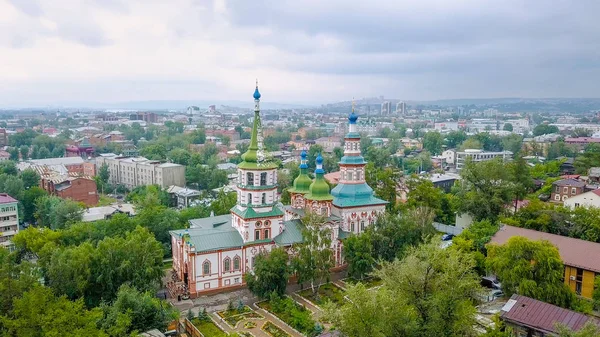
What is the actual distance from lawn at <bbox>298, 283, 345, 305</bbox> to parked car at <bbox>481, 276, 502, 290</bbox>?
962 centimetres

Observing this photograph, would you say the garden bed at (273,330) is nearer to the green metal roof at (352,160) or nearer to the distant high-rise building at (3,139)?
the green metal roof at (352,160)

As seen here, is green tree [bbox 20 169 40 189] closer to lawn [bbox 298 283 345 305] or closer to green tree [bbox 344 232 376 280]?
lawn [bbox 298 283 345 305]

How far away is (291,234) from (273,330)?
8909 millimetres

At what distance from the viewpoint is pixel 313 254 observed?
30.0 m

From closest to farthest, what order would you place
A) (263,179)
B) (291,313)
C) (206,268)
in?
(291,313)
(206,268)
(263,179)

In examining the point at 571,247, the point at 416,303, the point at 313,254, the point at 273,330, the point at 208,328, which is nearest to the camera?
the point at 416,303

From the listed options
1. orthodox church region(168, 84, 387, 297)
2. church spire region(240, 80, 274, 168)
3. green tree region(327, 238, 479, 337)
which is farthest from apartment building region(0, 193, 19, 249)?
green tree region(327, 238, 479, 337)

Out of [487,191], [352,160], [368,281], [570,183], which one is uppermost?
[352,160]

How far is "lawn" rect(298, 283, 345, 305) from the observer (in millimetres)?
30536

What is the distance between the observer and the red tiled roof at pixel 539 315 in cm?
2266

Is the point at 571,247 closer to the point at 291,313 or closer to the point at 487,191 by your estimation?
the point at 487,191

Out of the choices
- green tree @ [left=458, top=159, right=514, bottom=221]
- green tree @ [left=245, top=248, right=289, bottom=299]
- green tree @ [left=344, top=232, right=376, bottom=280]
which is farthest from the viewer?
green tree @ [left=458, top=159, right=514, bottom=221]

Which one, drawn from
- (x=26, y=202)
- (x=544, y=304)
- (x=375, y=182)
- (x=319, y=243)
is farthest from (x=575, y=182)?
(x=26, y=202)

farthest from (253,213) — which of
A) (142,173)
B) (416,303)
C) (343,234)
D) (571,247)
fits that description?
(142,173)
